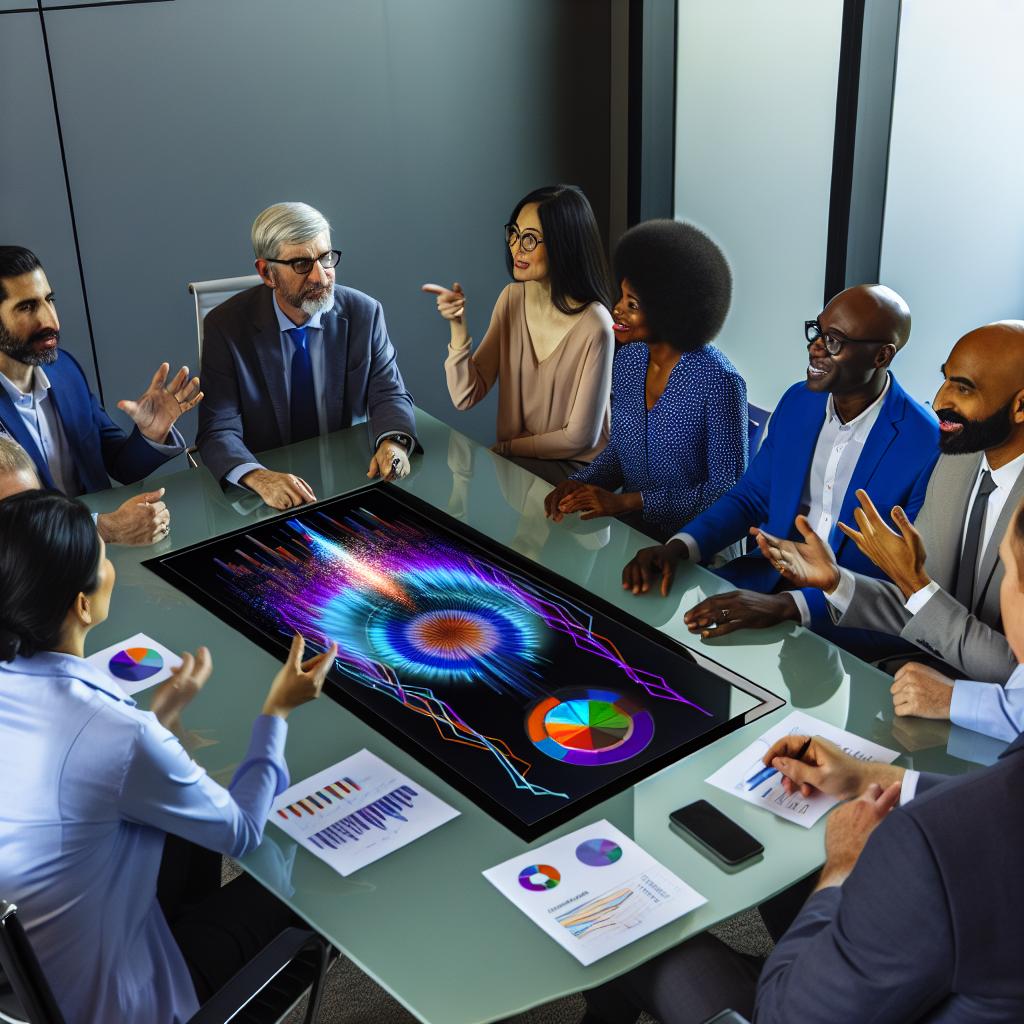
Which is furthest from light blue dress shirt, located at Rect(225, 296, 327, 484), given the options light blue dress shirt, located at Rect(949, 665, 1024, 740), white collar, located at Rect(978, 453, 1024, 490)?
light blue dress shirt, located at Rect(949, 665, 1024, 740)

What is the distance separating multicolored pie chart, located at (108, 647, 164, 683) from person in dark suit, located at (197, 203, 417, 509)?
2.63ft

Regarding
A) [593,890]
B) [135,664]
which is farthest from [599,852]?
[135,664]

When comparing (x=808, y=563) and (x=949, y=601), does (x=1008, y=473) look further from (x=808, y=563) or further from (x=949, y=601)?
(x=808, y=563)

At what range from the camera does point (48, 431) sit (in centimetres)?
348

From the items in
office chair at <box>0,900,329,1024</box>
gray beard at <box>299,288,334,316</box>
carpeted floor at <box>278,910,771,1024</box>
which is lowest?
carpeted floor at <box>278,910,771,1024</box>

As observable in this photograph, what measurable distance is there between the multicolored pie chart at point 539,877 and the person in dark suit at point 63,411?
1606mm

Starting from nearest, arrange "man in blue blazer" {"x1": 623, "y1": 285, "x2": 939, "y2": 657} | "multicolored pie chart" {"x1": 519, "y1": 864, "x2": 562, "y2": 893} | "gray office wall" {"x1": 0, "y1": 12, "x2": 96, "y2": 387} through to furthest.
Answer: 1. "multicolored pie chart" {"x1": 519, "y1": 864, "x2": 562, "y2": 893}
2. "man in blue blazer" {"x1": 623, "y1": 285, "x2": 939, "y2": 657}
3. "gray office wall" {"x1": 0, "y1": 12, "x2": 96, "y2": 387}

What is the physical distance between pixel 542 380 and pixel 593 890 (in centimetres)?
220

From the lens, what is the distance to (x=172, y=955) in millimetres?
2088

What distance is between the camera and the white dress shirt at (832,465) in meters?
3.07

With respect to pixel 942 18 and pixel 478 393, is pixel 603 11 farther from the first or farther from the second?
pixel 478 393

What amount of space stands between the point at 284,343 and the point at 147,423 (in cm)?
51

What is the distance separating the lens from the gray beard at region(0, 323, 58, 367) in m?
3.28

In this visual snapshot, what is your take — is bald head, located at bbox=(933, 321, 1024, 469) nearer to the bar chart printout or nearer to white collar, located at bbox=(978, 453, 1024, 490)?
white collar, located at bbox=(978, 453, 1024, 490)
